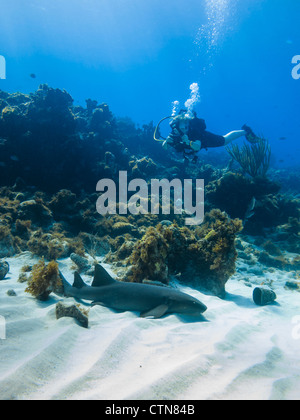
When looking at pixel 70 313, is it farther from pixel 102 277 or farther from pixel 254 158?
pixel 254 158

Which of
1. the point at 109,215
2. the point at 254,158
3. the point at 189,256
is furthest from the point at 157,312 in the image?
the point at 254,158

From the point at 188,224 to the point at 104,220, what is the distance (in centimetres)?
393

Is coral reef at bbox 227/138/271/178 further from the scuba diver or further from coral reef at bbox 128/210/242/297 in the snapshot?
coral reef at bbox 128/210/242/297

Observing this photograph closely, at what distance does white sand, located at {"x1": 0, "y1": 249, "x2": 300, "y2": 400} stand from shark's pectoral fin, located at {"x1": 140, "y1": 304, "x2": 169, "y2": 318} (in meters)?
0.11

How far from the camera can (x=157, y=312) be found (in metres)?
3.16

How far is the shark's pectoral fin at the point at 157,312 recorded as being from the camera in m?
3.12

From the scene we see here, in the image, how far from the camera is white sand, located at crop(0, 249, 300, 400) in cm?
154

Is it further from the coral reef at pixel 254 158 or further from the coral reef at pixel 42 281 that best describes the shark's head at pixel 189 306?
the coral reef at pixel 254 158

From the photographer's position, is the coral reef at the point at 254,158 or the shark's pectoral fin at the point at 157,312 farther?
the coral reef at the point at 254,158

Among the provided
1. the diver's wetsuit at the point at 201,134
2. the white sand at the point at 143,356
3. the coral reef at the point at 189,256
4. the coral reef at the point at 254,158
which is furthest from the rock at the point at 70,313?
the coral reef at the point at 254,158

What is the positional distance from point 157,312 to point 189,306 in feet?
1.77

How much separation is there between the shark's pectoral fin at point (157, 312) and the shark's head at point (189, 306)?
0.20m

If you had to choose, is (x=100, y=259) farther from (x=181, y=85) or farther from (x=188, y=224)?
(x=181, y=85)

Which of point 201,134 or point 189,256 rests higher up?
point 201,134
